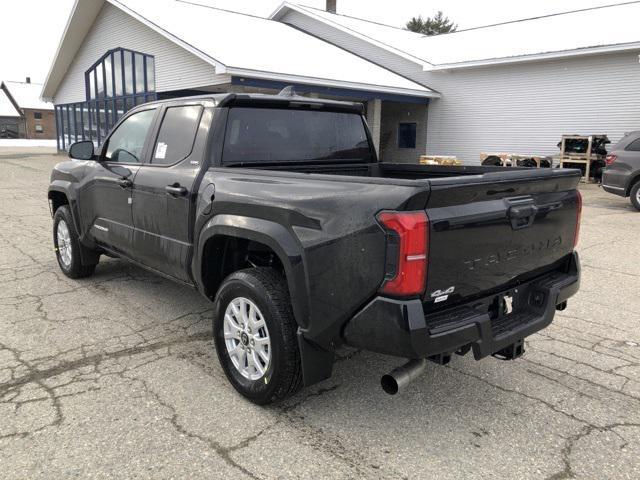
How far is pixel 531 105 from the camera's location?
61.1ft

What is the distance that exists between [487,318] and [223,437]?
1.53 metres

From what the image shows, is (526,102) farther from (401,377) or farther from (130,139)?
(401,377)

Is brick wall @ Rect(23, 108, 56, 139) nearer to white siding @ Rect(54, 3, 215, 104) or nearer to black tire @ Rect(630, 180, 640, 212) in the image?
white siding @ Rect(54, 3, 215, 104)

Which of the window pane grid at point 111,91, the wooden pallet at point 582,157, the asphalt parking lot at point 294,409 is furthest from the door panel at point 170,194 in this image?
the window pane grid at point 111,91

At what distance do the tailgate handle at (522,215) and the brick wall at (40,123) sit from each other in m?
72.9

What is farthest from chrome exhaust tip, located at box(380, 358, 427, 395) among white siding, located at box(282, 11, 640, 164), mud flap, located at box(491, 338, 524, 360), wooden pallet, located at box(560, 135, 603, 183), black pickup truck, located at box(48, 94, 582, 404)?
white siding, located at box(282, 11, 640, 164)

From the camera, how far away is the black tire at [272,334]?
2951 millimetres

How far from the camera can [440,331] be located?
254 cm

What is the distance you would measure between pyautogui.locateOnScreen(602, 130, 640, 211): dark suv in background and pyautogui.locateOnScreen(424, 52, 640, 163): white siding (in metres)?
5.90

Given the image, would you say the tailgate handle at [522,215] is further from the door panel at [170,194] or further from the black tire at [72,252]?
the black tire at [72,252]

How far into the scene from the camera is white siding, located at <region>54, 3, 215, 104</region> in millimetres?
18516

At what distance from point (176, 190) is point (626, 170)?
10.6m

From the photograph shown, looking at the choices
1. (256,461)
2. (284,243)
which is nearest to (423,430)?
(256,461)

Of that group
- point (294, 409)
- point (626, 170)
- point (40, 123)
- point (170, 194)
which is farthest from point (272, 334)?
point (40, 123)
